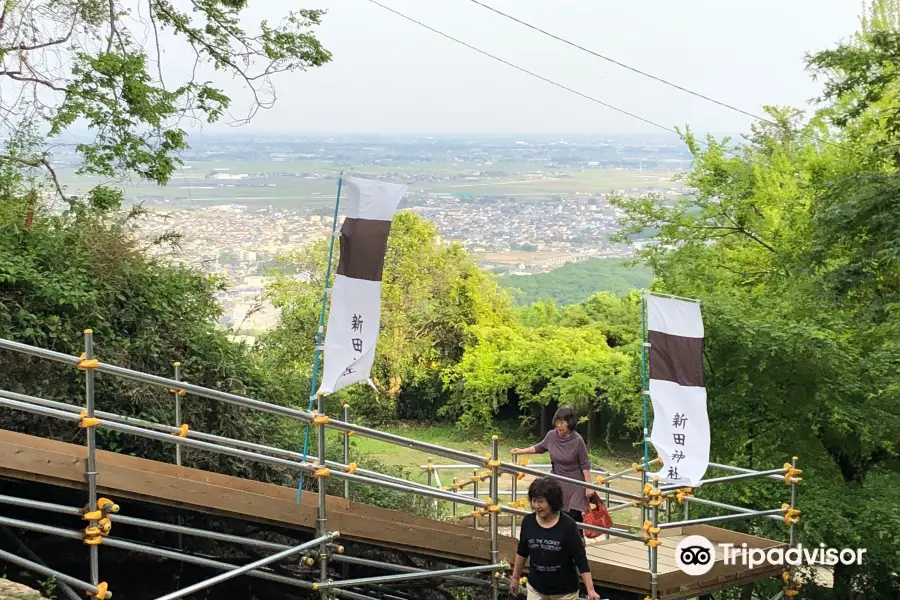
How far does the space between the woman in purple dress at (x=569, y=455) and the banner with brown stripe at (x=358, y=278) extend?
6.25 ft

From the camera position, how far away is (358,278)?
21.7 feet

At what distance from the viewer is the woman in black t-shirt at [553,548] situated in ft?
17.1

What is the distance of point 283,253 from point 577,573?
2550 centimetres

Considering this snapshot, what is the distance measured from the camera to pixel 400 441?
21.0 feet

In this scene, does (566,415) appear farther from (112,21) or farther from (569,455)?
(112,21)

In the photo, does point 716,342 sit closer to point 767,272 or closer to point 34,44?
point 767,272

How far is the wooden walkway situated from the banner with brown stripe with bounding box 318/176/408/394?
1123mm

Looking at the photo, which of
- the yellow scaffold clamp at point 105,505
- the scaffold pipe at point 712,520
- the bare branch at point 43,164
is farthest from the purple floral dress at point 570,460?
the bare branch at point 43,164

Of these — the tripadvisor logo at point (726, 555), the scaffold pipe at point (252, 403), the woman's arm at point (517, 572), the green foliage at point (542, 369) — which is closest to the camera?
the scaffold pipe at point (252, 403)

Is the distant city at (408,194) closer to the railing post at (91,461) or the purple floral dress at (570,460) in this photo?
the railing post at (91,461)

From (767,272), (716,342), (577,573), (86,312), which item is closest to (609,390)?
(767,272)

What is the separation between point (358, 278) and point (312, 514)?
1823mm

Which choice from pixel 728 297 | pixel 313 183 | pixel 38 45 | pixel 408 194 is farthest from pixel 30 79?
pixel 313 183

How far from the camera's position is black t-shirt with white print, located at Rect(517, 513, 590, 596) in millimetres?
5262
